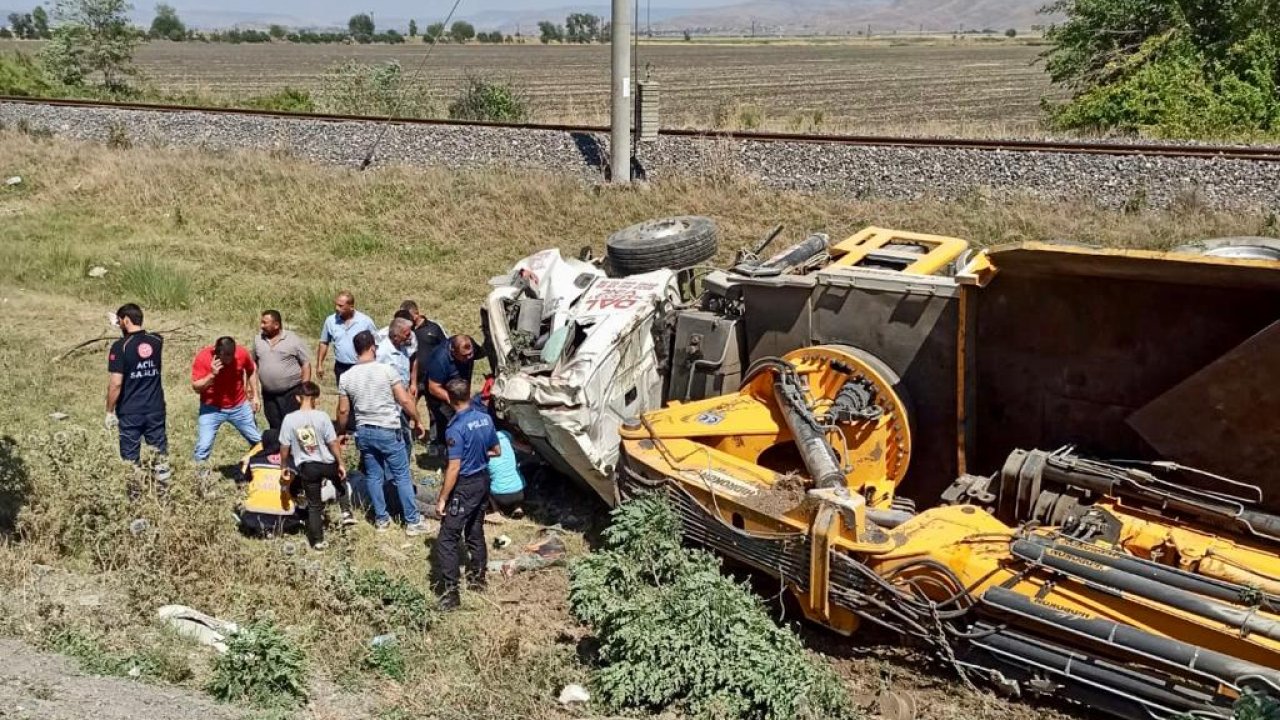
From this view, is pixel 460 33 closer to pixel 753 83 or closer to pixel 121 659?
pixel 753 83

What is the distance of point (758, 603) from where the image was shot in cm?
603

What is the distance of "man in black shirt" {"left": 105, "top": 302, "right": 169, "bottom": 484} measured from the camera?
7.90 metres

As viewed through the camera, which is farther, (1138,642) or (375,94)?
(375,94)

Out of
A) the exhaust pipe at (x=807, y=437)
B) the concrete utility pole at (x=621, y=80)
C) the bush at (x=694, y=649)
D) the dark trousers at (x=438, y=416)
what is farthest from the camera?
the concrete utility pole at (x=621, y=80)

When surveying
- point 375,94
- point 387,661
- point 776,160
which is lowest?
point 387,661

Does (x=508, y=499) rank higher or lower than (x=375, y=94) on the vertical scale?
lower

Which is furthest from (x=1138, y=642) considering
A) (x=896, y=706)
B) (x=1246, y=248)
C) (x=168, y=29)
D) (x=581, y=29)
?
(x=581, y=29)

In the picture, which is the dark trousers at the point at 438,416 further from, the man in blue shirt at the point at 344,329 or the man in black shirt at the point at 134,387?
the man in black shirt at the point at 134,387

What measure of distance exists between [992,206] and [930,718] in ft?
30.6

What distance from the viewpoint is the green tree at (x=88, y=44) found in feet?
98.2

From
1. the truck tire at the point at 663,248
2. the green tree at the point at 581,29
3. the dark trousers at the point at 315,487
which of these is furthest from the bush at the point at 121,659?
the green tree at the point at 581,29

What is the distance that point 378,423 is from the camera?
7.60 metres

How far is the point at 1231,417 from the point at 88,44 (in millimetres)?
30843

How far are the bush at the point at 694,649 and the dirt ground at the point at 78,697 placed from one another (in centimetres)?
174
